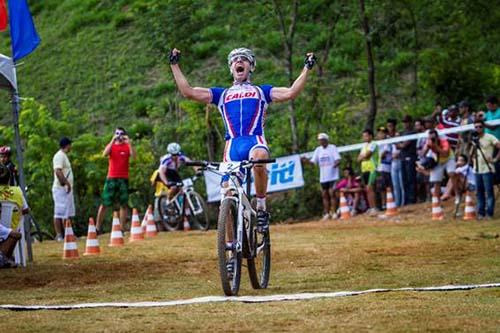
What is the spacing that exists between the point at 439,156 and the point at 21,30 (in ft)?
32.4

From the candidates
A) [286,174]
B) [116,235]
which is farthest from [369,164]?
[116,235]

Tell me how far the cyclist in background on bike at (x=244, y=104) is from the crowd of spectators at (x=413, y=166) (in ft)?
35.8

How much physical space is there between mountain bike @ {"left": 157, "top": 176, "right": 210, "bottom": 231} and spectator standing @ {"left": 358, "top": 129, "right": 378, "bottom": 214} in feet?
11.0

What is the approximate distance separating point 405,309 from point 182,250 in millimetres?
8551

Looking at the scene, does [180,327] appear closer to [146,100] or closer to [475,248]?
[475,248]

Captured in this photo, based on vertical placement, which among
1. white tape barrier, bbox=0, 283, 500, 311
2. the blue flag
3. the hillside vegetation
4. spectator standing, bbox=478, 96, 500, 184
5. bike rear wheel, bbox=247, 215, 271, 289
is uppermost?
the hillside vegetation

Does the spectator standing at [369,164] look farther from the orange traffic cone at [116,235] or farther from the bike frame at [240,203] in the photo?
the bike frame at [240,203]

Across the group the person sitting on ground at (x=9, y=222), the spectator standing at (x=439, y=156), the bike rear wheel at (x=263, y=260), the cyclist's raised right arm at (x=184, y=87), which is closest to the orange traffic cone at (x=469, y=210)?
the spectator standing at (x=439, y=156)

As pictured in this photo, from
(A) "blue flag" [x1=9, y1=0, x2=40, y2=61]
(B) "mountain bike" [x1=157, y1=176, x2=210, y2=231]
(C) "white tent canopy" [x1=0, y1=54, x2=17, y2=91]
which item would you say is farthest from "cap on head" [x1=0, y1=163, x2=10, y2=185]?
(B) "mountain bike" [x1=157, y1=176, x2=210, y2=231]

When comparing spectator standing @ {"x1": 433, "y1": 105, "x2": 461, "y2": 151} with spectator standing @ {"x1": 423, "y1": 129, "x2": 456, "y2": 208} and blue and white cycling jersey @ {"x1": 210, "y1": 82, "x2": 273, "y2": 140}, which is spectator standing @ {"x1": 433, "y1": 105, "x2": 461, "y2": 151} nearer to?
spectator standing @ {"x1": 423, "y1": 129, "x2": 456, "y2": 208}

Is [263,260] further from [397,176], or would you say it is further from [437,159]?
[397,176]

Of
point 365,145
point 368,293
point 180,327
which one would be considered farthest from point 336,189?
point 180,327

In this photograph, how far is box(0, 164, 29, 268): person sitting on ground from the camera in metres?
15.3

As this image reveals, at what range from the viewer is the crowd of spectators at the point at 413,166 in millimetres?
24375
